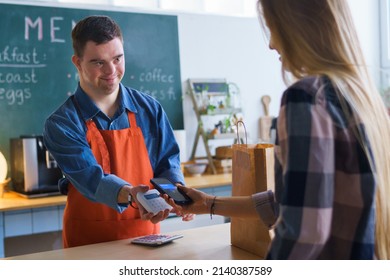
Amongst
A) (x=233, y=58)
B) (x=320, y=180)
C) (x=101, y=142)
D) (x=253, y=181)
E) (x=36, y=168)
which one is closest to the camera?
(x=320, y=180)

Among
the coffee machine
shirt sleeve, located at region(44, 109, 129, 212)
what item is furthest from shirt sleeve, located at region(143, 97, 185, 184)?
the coffee machine

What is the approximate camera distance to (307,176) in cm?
82

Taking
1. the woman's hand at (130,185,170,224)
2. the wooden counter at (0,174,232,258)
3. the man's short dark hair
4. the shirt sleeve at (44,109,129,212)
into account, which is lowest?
the wooden counter at (0,174,232,258)

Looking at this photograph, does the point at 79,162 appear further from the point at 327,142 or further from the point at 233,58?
the point at 233,58

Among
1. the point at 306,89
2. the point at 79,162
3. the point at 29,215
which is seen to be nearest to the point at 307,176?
the point at 306,89

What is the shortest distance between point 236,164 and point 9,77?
2.10m

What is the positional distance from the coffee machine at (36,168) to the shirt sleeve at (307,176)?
222 centimetres

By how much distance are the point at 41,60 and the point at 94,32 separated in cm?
165

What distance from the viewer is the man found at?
1.67 metres

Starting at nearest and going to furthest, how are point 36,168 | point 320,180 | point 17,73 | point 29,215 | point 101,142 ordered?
point 320,180 → point 101,142 → point 29,215 → point 36,168 → point 17,73

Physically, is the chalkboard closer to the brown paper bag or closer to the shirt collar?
the shirt collar

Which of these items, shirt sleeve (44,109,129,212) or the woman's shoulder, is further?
shirt sleeve (44,109,129,212)

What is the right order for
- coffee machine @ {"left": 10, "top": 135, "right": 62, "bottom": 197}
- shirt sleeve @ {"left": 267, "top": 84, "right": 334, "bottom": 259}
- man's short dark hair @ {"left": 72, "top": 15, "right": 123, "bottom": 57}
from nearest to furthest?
shirt sleeve @ {"left": 267, "top": 84, "right": 334, "bottom": 259}, man's short dark hair @ {"left": 72, "top": 15, "right": 123, "bottom": 57}, coffee machine @ {"left": 10, "top": 135, "right": 62, "bottom": 197}
